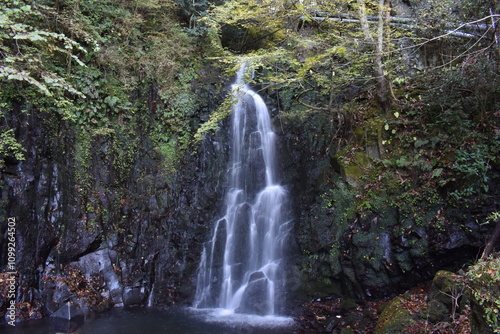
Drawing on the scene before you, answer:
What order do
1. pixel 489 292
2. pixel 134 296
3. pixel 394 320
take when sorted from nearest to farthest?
pixel 489 292, pixel 394 320, pixel 134 296

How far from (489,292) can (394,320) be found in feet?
6.80

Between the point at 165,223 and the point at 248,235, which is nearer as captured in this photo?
the point at 248,235

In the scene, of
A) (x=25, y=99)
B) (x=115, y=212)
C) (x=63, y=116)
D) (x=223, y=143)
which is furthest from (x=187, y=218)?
(x=25, y=99)

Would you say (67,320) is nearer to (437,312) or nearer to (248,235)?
(248,235)

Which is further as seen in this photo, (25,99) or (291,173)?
(291,173)

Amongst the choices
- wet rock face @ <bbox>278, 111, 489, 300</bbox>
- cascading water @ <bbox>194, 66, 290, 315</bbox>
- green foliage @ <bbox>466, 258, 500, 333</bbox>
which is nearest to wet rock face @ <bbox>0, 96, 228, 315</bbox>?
cascading water @ <bbox>194, 66, 290, 315</bbox>

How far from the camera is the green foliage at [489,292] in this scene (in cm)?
343

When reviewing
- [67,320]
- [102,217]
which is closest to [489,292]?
[67,320]

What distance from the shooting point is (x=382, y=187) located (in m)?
7.35

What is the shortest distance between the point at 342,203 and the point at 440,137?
2787mm

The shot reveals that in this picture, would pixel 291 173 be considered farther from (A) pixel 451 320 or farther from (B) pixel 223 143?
(A) pixel 451 320

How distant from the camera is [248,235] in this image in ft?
28.0

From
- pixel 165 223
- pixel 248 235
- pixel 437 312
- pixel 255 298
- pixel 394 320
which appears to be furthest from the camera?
pixel 165 223

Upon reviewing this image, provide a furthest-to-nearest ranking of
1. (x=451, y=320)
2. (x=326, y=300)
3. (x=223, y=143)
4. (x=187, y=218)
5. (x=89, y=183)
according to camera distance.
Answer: (x=223, y=143), (x=187, y=218), (x=89, y=183), (x=326, y=300), (x=451, y=320)
